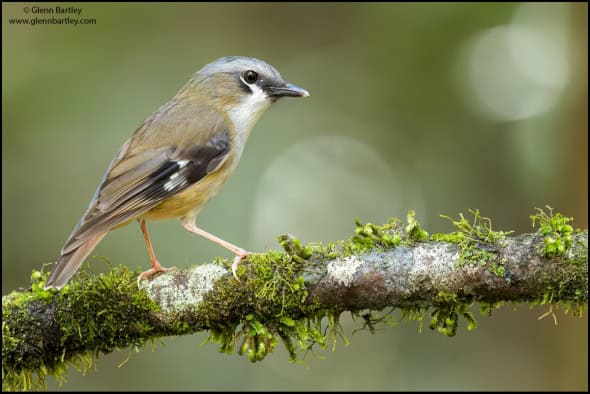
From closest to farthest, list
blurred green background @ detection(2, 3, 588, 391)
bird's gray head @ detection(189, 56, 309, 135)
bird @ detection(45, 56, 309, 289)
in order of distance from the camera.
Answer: bird @ detection(45, 56, 309, 289)
bird's gray head @ detection(189, 56, 309, 135)
blurred green background @ detection(2, 3, 588, 391)

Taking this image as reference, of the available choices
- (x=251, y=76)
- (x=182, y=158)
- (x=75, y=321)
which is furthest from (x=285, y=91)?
(x=75, y=321)

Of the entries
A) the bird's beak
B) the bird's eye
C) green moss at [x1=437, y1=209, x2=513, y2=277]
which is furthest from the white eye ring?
green moss at [x1=437, y1=209, x2=513, y2=277]

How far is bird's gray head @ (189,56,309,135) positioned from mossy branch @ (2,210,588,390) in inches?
82.5

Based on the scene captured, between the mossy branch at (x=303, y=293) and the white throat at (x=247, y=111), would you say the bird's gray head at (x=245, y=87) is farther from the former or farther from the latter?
the mossy branch at (x=303, y=293)

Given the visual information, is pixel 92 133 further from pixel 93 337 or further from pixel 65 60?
pixel 93 337

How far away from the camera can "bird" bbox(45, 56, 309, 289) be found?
422cm

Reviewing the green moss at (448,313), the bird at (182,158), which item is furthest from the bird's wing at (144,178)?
the green moss at (448,313)

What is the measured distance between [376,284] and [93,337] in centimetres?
153

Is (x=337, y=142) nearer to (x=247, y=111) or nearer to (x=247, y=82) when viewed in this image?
→ (x=247, y=82)

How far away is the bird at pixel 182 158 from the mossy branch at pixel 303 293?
0.19m

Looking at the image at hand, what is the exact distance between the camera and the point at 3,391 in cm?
381

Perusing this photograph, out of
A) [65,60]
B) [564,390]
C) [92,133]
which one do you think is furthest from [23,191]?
[564,390]

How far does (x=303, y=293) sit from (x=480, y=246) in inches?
35.0

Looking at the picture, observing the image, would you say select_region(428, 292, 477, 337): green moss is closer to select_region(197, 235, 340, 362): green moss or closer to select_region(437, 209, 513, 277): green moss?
select_region(437, 209, 513, 277): green moss
